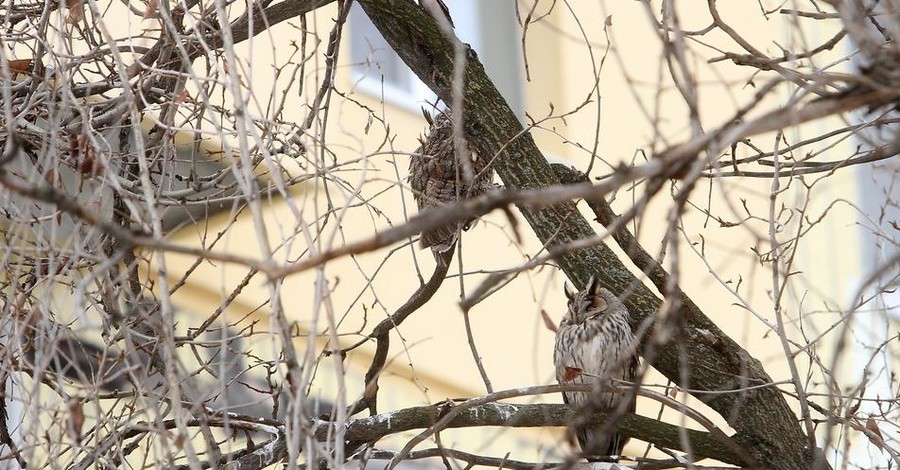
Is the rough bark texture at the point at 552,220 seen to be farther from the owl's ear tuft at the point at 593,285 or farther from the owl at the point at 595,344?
the owl at the point at 595,344

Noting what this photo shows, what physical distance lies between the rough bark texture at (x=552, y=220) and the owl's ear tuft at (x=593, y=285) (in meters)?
0.14

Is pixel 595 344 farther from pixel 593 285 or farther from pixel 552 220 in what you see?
pixel 552 220

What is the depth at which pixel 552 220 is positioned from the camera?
351 centimetres

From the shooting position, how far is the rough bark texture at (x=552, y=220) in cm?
350

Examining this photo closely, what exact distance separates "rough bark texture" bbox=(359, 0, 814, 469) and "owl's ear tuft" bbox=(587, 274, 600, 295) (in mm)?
142

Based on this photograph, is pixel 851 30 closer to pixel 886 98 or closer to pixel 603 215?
pixel 886 98

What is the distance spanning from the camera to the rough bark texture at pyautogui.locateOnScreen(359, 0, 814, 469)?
3.50 m

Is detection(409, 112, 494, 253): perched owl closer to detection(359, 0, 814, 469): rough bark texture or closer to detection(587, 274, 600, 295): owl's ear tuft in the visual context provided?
detection(359, 0, 814, 469): rough bark texture

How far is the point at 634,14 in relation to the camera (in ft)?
29.1

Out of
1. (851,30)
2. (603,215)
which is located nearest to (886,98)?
(851,30)

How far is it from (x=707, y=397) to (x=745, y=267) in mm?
5022

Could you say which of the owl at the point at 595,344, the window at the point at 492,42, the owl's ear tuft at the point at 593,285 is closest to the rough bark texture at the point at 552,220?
the owl's ear tuft at the point at 593,285

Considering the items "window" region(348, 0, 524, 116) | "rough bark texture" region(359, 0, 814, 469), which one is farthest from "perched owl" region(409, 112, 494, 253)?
"window" region(348, 0, 524, 116)

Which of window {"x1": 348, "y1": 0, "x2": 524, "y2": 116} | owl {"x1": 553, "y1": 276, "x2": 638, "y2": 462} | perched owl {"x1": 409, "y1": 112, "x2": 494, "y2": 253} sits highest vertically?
window {"x1": 348, "y1": 0, "x2": 524, "y2": 116}
